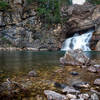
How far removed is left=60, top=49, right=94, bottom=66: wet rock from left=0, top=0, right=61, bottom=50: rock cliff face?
2605 cm

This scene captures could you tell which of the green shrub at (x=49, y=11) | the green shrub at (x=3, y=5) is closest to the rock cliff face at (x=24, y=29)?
the green shrub at (x=3, y=5)

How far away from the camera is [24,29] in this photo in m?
37.7

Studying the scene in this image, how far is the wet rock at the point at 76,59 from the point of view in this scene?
33.9 ft

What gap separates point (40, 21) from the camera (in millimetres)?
39281

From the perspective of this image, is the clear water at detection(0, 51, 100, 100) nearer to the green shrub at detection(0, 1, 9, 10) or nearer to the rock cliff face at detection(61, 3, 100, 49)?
the green shrub at detection(0, 1, 9, 10)

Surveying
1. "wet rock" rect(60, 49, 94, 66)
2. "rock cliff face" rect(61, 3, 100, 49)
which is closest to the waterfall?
"rock cliff face" rect(61, 3, 100, 49)

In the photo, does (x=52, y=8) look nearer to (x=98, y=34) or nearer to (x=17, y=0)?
(x=17, y=0)

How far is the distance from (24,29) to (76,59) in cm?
2959

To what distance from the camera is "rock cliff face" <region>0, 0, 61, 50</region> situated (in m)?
36.9

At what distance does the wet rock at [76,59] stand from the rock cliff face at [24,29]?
26.1m

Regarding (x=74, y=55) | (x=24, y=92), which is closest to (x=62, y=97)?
(x=24, y=92)

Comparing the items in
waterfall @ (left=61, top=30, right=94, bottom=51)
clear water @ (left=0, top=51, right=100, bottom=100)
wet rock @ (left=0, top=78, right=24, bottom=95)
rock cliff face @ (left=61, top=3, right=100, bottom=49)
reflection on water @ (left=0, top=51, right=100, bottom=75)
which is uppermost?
rock cliff face @ (left=61, top=3, right=100, bottom=49)

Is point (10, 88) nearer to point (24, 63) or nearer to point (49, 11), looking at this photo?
point (24, 63)

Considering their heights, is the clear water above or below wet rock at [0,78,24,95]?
below
